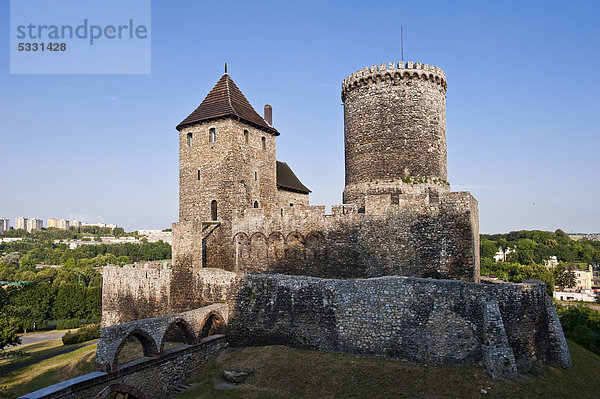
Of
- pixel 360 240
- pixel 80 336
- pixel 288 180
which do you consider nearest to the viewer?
pixel 360 240

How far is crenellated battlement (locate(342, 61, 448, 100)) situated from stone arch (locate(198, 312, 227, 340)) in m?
15.5

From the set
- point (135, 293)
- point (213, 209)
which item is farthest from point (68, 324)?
point (213, 209)

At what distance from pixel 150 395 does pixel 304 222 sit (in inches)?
446

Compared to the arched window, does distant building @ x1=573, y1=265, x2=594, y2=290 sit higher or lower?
lower

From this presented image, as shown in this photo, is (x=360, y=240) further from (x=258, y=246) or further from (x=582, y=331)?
(x=582, y=331)

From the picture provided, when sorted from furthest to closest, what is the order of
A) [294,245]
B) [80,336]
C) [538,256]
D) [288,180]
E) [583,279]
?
[538,256], [583,279], [80,336], [288,180], [294,245]

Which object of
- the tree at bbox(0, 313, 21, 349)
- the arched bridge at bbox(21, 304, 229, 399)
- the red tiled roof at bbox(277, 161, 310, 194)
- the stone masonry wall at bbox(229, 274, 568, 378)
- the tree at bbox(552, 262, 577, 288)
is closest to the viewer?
the arched bridge at bbox(21, 304, 229, 399)

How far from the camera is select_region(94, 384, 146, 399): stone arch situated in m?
14.3

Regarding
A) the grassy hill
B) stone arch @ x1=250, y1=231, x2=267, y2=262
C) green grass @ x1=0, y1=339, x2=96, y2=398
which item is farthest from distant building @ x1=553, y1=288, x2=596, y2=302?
green grass @ x1=0, y1=339, x2=96, y2=398

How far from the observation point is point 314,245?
22.3 m

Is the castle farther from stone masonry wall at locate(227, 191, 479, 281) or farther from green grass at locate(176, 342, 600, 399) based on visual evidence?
green grass at locate(176, 342, 600, 399)

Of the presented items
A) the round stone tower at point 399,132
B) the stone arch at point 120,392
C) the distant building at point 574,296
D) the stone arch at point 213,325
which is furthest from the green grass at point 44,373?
the distant building at point 574,296

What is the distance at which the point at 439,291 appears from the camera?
51.7ft

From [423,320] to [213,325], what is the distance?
36.1ft
